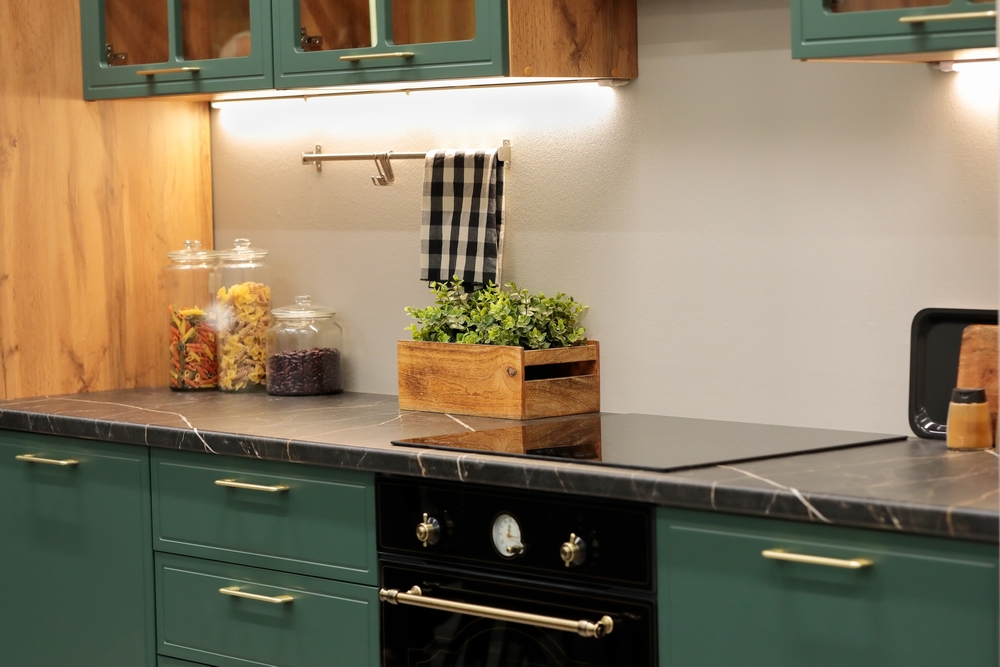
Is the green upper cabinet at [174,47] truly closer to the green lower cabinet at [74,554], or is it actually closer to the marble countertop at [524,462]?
the marble countertop at [524,462]

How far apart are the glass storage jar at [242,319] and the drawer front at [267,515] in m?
0.55

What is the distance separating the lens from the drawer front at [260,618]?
2.32 metres

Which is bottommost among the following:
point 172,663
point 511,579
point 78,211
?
point 172,663

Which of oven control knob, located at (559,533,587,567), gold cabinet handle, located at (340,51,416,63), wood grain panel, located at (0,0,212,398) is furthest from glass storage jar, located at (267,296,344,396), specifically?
oven control knob, located at (559,533,587,567)

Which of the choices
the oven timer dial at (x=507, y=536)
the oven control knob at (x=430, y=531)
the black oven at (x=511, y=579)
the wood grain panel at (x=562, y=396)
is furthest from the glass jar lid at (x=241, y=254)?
the oven timer dial at (x=507, y=536)

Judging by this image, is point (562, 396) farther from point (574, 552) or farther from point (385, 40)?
point (385, 40)

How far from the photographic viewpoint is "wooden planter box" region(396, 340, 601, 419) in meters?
2.58

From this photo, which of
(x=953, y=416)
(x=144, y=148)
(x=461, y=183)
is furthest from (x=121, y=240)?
(x=953, y=416)

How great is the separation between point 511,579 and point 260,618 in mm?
606

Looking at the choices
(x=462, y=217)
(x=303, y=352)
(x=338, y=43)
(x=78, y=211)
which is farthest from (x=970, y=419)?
(x=78, y=211)

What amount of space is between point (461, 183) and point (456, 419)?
551 millimetres

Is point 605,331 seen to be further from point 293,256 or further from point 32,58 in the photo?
point 32,58

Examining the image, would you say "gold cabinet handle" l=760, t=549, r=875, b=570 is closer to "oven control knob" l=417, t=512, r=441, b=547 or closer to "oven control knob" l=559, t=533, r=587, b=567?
"oven control knob" l=559, t=533, r=587, b=567

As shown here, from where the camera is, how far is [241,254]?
3.17m
